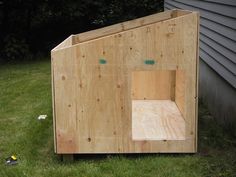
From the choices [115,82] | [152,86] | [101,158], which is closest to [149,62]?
[115,82]

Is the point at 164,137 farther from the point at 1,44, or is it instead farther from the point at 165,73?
the point at 1,44

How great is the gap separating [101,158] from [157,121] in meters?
1.27

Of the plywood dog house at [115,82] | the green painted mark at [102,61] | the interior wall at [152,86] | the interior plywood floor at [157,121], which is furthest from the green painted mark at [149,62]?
the interior wall at [152,86]

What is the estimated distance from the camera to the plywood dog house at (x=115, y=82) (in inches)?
191

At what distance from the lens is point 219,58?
6676 millimetres

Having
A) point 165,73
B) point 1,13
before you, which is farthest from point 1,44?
point 165,73

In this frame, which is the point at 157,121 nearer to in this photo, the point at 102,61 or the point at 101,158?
the point at 101,158

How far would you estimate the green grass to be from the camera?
4.68 m

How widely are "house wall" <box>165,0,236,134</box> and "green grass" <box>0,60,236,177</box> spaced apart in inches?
8.5

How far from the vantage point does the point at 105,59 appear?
485cm

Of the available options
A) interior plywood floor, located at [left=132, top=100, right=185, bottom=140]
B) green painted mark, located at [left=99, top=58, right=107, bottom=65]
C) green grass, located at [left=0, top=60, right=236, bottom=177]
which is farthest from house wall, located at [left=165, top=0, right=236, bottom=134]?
green painted mark, located at [left=99, top=58, right=107, bottom=65]

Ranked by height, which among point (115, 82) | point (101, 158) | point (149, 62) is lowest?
point (101, 158)

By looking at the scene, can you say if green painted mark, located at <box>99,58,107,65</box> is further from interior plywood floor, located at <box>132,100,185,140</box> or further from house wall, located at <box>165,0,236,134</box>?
house wall, located at <box>165,0,236,134</box>

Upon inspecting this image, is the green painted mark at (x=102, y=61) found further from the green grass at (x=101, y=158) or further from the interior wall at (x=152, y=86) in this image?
the interior wall at (x=152, y=86)
